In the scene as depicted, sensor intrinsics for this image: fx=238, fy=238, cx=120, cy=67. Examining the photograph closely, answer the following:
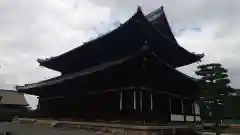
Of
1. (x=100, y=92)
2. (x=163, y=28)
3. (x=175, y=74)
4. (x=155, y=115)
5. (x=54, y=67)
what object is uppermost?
(x=163, y=28)

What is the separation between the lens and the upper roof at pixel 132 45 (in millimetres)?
14343

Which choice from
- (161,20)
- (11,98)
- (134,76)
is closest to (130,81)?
(134,76)

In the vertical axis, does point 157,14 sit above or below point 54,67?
above

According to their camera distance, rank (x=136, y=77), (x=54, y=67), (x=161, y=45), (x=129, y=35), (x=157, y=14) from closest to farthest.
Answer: (x=136, y=77) < (x=129, y=35) < (x=161, y=45) < (x=157, y=14) < (x=54, y=67)

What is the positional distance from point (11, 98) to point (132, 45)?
39.2 meters

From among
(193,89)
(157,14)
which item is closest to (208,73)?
(193,89)

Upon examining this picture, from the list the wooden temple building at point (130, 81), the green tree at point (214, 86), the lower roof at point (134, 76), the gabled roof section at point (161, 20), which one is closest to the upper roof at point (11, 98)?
the wooden temple building at point (130, 81)

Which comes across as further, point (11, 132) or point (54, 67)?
point (54, 67)

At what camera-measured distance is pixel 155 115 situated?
42.8ft

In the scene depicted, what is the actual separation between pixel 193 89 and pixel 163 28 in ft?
16.9

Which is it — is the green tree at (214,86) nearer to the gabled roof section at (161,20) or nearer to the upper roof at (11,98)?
the gabled roof section at (161,20)

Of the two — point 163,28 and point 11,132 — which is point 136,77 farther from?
point 11,132

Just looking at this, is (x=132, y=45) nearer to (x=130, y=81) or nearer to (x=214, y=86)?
(x=130, y=81)

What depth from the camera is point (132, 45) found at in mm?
15430
